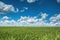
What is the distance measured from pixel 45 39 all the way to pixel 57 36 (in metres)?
0.38

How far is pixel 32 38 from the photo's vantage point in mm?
3629

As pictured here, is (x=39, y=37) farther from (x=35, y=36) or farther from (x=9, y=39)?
(x=9, y=39)

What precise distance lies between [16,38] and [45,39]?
598mm

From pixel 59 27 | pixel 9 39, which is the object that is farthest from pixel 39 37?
pixel 59 27

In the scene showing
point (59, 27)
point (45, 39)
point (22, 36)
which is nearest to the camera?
point (45, 39)

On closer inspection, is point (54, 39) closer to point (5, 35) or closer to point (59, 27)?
point (5, 35)

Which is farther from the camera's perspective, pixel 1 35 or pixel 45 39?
pixel 1 35

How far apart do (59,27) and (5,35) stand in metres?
2.39

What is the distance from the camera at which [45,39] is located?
3.51m

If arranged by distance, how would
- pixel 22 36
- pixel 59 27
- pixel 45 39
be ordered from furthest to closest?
pixel 59 27, pixel 22 36, pixel 45 39

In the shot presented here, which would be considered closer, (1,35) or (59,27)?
(1,35)

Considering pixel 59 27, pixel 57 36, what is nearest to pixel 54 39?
pixel 57 36

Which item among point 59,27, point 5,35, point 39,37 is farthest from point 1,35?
point 59,27

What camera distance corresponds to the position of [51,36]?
378 centimetres
